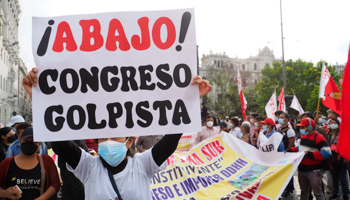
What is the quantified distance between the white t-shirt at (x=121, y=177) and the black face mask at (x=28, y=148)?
1426 millimetres

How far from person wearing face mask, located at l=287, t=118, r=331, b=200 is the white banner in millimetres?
4792

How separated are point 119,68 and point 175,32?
0.55 meters

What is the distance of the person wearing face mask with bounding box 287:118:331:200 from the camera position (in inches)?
281

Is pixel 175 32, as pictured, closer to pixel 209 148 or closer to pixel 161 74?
pixel 161 74

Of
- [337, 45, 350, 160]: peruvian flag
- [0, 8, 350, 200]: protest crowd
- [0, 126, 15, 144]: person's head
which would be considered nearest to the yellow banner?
[0, 8, 350, 200]: protest crowd

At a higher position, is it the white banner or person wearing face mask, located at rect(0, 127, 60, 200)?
the white banner

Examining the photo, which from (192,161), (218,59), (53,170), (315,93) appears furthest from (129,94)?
(218,59)

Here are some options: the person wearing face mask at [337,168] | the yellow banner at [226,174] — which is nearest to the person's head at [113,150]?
the yellow banner at [226,174]

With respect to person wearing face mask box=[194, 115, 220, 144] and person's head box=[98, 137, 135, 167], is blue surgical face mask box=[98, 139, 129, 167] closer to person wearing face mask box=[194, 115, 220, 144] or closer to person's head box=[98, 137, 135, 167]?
person's head box=[98, 137, 135, 167]

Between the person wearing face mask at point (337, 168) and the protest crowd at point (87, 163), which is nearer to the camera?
the protest crowd at point (87, 163)

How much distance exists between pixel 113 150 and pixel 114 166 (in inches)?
4.9

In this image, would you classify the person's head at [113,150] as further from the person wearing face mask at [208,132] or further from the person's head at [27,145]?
the person wearing face mask at [208,132]

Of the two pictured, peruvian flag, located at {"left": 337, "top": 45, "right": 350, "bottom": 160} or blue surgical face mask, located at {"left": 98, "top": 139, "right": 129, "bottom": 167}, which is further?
blue surgical face mask, located at {"left": 98, "top": 139, "right": 129, "bottom": 167}

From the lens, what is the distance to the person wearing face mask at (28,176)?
13.4 feet
